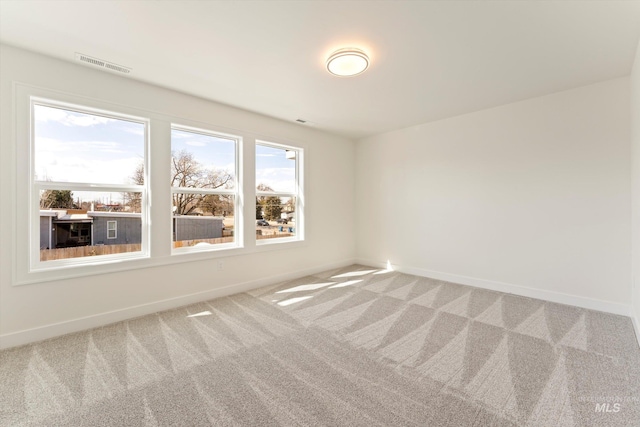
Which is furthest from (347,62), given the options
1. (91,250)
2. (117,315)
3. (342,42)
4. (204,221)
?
(117,315)

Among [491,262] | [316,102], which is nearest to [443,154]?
[491,262]

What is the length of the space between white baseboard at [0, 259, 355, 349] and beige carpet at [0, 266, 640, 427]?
102 millimetres

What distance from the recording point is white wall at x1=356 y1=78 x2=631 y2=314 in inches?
124

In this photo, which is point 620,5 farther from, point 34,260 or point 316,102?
point 34,260

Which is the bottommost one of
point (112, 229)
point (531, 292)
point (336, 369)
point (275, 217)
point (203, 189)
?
point (336, 369)

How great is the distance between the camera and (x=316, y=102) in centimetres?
370

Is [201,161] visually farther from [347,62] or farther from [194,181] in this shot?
[347,62]

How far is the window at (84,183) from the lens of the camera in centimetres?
265

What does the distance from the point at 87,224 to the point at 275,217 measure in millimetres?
2457

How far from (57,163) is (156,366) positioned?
228cm

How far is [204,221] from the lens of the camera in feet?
12.3

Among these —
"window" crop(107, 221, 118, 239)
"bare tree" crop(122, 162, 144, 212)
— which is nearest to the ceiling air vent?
"bare tree" crop(122, 162, 144, 212)

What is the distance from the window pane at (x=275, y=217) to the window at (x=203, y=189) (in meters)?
0.44

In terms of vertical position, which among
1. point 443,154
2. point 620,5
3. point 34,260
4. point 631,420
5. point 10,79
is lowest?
point 631,420
